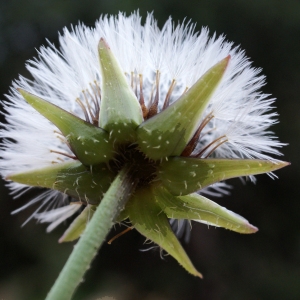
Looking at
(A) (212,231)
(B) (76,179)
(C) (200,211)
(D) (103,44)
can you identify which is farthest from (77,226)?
(A) (212,231)

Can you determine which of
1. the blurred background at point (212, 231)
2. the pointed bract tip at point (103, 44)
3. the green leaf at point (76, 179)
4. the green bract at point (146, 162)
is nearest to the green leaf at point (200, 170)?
the green bract at point (146, 162)

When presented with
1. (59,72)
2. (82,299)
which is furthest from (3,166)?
(82,299)

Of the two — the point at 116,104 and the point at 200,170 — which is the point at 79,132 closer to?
the point at 116,104

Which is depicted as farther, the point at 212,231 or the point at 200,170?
the point at 212,231

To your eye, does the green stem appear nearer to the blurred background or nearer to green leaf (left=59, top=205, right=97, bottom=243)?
green leaf (left=59, top=205, right=97, bottom=243)

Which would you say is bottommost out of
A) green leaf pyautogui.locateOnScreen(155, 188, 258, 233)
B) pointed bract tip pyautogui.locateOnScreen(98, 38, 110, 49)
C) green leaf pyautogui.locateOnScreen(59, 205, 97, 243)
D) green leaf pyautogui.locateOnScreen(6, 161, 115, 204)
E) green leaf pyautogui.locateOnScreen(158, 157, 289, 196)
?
green leaf pyautogui.locateOnScreen(59, 205, 97, 243)

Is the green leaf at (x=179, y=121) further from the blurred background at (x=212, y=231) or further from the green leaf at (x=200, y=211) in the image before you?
the blurred background at (x=212, y=231)

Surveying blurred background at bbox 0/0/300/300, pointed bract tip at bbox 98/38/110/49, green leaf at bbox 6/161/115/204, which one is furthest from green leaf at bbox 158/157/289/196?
blurred background at bbox 0/0/300/300

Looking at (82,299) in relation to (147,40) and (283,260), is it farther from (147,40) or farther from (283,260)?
(147,40)
